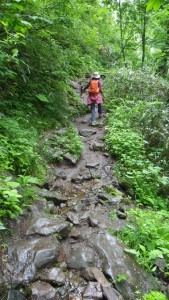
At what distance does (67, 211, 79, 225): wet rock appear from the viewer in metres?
4.37

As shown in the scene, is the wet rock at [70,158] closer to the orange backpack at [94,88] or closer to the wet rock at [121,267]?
the wet rock at [121,267]

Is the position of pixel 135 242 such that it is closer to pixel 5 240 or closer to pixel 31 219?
pixel 31 219

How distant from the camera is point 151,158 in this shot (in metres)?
7.29

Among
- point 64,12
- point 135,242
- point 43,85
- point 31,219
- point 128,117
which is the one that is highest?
point 64,12

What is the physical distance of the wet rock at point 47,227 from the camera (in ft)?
12.4

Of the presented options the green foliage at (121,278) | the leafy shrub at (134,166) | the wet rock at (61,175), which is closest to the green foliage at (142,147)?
the leafy shrub at (134,166)

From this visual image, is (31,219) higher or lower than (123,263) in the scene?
higher

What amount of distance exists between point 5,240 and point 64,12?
5993 mm

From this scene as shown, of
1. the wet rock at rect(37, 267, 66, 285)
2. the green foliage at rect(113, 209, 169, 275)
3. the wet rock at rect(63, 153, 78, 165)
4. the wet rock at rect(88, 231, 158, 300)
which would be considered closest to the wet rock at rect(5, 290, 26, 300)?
the wet rock at rect(37, 267, 66, 285)

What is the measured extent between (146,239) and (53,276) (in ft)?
5.52

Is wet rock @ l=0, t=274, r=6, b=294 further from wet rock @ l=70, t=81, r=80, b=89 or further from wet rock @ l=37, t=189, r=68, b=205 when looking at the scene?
wet rock @ l=70, t=81, r=80, b=89

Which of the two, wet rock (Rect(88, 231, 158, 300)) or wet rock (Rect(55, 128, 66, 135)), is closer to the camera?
wet rock (Rect(88, 231, 158, 300))

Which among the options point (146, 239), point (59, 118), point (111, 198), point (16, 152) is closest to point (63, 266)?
point (146, 239)

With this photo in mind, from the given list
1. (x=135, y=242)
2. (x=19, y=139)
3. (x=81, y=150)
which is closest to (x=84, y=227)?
(x=135, y=242)
